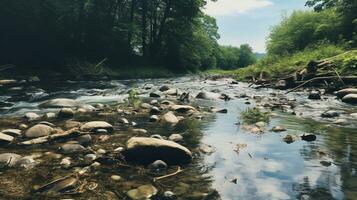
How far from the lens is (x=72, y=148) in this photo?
8.51 metres

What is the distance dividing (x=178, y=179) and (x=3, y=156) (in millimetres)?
3591

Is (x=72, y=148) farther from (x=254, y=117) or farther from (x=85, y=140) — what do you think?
(x=254, y=117)

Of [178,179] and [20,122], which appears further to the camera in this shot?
[20,122]

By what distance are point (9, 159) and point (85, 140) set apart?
200 centimetres

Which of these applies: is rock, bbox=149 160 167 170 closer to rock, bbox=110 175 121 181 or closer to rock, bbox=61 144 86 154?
rock, bbox=110 175 121 181

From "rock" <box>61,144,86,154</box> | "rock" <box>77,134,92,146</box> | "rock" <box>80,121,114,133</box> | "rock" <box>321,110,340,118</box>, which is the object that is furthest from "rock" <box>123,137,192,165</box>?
"rock" <box>321,110,340,118</box>

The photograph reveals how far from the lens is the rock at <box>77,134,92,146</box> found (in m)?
9.17

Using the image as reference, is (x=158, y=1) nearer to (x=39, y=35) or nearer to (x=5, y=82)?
(x=39, y=35)

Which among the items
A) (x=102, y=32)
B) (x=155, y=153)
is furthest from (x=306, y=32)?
(x=155, y=153)

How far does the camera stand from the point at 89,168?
730cm

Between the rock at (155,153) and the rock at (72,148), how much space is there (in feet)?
3.76

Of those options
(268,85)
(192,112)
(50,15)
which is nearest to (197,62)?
(50,15)

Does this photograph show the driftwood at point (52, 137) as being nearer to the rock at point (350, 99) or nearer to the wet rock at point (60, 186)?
the wet rock at point (60, 186)

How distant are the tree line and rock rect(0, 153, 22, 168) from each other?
2839 cm
